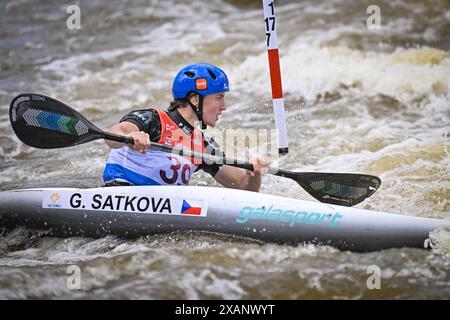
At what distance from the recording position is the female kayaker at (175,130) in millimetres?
5215

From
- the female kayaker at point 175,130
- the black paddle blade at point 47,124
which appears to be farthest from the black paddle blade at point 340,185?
the black paddle blade at point 47,124

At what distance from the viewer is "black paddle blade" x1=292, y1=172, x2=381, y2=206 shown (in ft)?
18.1

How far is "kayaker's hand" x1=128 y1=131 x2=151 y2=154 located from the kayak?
292mm

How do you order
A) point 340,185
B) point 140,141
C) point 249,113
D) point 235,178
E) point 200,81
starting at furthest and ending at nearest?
point 249,113
point 235,178
point 340,185
point 200,81
point 140,141

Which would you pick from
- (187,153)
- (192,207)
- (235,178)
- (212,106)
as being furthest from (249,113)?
(192,207)

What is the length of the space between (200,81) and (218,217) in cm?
100

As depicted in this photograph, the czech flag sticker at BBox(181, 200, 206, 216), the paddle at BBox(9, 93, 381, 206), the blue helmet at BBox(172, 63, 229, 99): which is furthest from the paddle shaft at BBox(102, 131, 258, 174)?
the blue helmet at BBox(172, 63, 229, 99)

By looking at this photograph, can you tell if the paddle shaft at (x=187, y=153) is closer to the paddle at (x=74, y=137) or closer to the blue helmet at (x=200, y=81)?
the paddle at (x=74, y=137)

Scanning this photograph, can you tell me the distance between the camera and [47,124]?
5.29 m

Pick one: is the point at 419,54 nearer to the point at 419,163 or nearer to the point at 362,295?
the point at 419,163

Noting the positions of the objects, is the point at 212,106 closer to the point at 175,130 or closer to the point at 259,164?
the point at 175,130

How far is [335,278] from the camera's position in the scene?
447 cm

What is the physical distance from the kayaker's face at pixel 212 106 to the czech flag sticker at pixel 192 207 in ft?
2.26

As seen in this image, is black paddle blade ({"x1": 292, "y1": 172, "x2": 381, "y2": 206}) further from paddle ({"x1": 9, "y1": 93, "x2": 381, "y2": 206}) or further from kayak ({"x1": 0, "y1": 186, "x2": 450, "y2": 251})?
kayak ({"x1": 0, "y1": 186, "x2": 450, "y2": 251})
